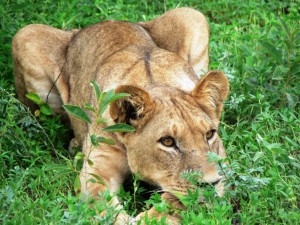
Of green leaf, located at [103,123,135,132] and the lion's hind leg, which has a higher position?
green leaf, located at [103,123,135,132]

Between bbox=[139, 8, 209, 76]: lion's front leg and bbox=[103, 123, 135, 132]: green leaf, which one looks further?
bbox=[139, 8, 209, 76]: lion's front leg

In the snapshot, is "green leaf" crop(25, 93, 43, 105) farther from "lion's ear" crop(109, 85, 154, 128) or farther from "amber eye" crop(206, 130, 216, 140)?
"amber eye" crop(206, 130, 216, 140)

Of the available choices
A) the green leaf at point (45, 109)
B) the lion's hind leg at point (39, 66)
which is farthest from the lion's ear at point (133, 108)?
the lion's hind leg at point (39, 66)

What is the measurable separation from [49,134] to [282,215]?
2.13 m

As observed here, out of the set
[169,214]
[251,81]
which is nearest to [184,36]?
[251,81]

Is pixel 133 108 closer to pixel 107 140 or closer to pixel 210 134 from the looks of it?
pixel 107 140

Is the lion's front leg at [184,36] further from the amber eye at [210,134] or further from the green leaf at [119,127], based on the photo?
the green leaf at [119,127]

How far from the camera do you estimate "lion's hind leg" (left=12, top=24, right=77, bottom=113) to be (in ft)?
21.3

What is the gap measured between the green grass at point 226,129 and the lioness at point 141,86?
0.58 feet

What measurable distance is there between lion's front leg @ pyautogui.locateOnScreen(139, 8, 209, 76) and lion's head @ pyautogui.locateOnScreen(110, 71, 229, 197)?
115cm

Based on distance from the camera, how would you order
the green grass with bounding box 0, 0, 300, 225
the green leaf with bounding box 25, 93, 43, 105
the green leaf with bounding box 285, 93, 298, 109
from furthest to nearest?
the green leaf with bounding box 285, 93, 298, 109 < the green leaf with bounding box 25, 93, 43, 105 < the green grass with bounding box 0, 0, 300, 225

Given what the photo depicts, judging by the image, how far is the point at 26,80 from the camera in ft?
21.3

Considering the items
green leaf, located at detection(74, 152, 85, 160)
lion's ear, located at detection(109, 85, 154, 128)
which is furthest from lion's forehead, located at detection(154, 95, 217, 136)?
green leaf, located at detection(74, 152, 85, 160)

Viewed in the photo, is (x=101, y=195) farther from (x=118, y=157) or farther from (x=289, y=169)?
(x=289, y=169)
